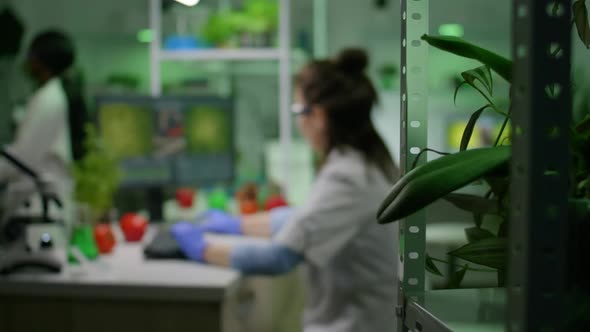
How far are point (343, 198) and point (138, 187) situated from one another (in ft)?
4.18

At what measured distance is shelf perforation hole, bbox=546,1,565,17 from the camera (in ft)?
1.20

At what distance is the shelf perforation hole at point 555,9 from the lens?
0.37 metres

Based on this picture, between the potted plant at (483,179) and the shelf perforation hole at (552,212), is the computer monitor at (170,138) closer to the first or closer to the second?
the potted plant at (483,179)

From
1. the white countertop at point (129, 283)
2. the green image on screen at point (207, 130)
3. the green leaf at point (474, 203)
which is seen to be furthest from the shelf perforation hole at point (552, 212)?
the green image on screen at point (207, 130)

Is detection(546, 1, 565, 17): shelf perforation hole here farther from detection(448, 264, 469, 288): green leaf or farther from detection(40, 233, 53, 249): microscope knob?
detection(40, 233, 53, 249): microscope knob

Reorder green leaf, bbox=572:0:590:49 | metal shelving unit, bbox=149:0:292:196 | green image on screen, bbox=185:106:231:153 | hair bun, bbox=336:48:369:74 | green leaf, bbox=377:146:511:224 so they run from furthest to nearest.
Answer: metal shelving unit, bbox=149:0:292:196
green image on screen, bbox=185:106:231:153
hair bun, bbox=336:48:369:74
green leaf, bbox=572:0:590:49
green leaf, bbox=377:146:511:224

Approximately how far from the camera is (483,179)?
576 millimetres

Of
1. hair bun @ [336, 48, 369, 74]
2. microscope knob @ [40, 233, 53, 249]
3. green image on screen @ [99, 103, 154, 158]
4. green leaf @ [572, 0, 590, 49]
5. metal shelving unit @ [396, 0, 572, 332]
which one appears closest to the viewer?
metal shelving unit @ [396, 0, 572, 332]

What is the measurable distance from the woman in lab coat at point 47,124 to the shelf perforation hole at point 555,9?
2.25 meters

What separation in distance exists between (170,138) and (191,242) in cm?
95

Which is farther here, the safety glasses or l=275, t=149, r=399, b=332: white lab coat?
the safety glasses

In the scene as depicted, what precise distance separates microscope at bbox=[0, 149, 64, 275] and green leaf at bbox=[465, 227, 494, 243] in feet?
4.94

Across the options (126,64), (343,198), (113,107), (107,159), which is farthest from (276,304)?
(126,64)

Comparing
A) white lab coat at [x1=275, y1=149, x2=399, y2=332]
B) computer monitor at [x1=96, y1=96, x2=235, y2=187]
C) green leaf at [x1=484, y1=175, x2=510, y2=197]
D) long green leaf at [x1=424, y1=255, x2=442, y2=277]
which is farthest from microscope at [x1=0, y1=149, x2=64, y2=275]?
green leaf at [x1=484, y1=175, x2=510, y2=197]
